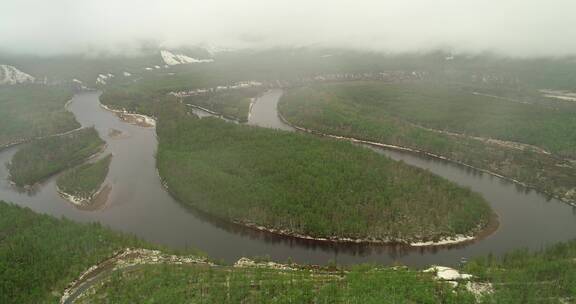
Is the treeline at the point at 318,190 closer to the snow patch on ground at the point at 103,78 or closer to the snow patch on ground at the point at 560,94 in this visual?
the snow patch on ground at the point at 560,94

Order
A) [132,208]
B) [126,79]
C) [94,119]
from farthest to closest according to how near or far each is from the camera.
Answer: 1. [126,79]
2. [94,119]
3. [132,208]

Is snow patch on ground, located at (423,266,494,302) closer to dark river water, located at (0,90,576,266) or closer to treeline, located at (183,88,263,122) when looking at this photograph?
dark river water, located at (0,90,576,266)

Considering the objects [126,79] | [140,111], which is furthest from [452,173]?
[126,79]

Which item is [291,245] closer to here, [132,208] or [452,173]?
[132,208]

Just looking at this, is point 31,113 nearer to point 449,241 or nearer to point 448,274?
point 449,241

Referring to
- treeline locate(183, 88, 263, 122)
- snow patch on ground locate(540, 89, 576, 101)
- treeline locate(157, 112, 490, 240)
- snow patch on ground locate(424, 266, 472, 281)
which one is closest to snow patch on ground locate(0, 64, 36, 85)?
treeline locate(183, 88, 263, 122)

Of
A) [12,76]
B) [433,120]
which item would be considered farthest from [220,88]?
[433,120]
